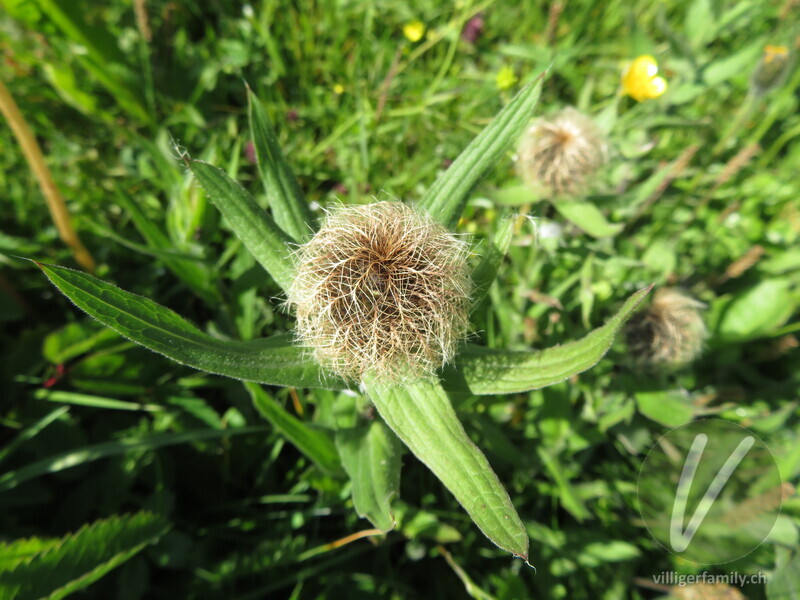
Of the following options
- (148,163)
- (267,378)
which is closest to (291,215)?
(267,378)

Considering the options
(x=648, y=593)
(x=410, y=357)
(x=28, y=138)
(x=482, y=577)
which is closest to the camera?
(x=410, y=357)

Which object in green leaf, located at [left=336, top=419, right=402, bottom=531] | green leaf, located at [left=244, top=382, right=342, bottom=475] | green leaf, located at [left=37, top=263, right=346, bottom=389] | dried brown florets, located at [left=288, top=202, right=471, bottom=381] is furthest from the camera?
green leaf, located at [left=244, top=382, right=342, bottom=475]

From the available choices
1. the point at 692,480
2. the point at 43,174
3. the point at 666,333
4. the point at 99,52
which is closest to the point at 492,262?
the point at 666,333

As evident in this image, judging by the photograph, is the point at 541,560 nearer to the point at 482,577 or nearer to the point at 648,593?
the point at 482,577

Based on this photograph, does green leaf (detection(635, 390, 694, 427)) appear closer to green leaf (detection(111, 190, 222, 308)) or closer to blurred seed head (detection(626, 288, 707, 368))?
blurred seed head (detection(626, 288, 707, 368))

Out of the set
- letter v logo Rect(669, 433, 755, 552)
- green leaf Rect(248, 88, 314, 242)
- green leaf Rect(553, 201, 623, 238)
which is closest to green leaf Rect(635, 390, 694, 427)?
letter v logo Rect(669, 433, 755, 552)
